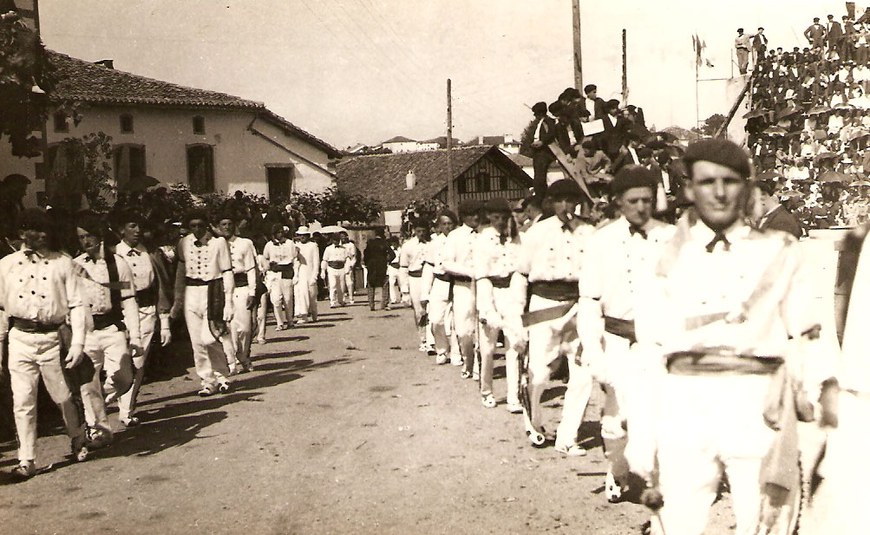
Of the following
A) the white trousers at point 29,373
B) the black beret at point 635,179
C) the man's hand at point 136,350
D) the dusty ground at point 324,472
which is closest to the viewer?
the black beret at point 635,179

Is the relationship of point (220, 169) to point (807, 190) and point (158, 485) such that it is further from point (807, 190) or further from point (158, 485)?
point (158, 485)

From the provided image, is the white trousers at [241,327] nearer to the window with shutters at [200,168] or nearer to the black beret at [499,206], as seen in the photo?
the black beret at [499,206]

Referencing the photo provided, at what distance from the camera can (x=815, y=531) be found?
3.98 metres

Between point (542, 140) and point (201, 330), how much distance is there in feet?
14.8

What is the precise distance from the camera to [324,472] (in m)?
7.68

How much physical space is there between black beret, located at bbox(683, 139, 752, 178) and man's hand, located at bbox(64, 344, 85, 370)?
558 centimetres

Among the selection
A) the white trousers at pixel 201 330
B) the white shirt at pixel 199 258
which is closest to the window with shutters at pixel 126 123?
the white shirt at pixel 199 258

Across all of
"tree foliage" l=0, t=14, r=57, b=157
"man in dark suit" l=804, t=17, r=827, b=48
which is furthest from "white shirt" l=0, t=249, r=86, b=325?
"man in dark suit" l=804, t=17, r=827, b=48

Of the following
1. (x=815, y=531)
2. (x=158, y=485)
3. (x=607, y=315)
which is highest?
(x=607, y=315)

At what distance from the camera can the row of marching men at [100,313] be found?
779cm

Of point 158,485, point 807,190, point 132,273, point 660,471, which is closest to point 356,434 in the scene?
point 158,485

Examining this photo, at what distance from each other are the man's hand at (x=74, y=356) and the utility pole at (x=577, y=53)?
15580 mm

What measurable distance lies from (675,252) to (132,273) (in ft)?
22.3

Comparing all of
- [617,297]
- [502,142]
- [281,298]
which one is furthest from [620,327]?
[502,142]
